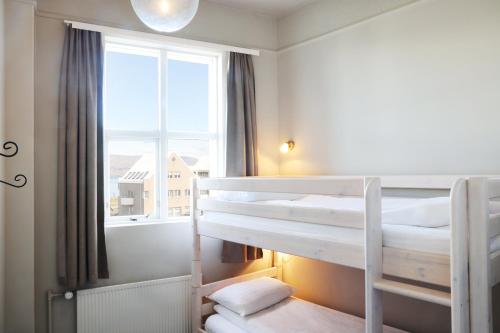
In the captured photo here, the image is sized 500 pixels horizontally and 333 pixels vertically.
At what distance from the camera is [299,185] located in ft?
6.54

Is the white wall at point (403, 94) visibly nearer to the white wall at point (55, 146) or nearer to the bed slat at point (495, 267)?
the white wall at point (55, 146)

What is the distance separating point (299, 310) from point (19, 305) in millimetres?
1880

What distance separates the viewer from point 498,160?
2.27m

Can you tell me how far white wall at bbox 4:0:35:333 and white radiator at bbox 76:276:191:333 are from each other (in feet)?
1.20

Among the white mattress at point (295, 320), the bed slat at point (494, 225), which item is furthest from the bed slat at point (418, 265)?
the white mattress at point (295, 320)

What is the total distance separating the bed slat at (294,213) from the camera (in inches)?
69.7

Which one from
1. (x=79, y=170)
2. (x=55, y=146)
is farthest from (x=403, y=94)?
(x=55, y=146)

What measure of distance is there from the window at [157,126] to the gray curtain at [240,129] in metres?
0.12

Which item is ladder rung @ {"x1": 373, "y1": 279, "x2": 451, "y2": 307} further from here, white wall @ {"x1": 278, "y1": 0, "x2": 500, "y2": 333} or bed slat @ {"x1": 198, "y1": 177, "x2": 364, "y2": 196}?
white wall @ {"x1": 278, "y1": 0, "x2": 500, "y2": 333}

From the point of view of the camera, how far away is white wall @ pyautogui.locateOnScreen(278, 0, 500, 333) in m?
2.37

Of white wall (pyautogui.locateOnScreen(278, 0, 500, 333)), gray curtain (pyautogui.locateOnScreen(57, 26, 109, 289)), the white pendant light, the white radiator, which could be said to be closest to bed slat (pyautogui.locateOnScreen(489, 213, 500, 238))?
white wall (pyautogui.locateOnScreen(278, 0, 500, 333))

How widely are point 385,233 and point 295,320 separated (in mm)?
1241

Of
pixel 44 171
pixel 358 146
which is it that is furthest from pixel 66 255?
pixel 358 146

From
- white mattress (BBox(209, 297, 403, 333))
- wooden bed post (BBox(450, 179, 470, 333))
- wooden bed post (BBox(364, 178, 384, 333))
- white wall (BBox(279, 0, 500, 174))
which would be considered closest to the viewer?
wooden bed post (BBox(450, 179, 470, 333))
